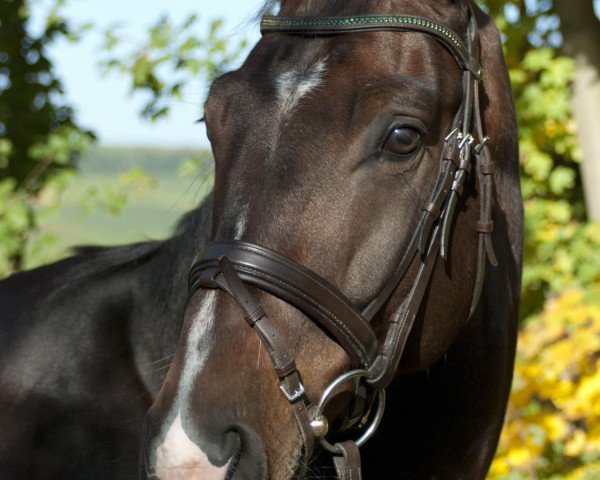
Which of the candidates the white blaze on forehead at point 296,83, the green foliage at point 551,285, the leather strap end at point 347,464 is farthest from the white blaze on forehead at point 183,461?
the green foliage at point 551,285

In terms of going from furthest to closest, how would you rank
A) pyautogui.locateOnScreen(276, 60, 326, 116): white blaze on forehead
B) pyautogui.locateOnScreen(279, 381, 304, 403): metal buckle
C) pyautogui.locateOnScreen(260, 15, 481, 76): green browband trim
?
pyautogui.locateOnScreen(260, 15, 481, 76): green browband trim < pyautogui.locateOnScreen(276, 60, 326, 116): white blaze on forehead < pyautogui.locateOnScreen(279, 381, 304, 403): metal buckle

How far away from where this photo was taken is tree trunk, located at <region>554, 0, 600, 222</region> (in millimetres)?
5434

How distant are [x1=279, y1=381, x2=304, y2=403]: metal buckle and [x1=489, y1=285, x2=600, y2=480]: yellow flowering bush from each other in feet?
10.5

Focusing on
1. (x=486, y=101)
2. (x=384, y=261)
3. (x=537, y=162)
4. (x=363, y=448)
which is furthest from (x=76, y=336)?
(x=537, y=162)

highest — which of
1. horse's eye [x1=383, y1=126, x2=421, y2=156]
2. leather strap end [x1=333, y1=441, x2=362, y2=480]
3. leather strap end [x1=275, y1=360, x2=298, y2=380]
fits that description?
horse's eye [x1=383, y1=126, x2=421, y2=156]

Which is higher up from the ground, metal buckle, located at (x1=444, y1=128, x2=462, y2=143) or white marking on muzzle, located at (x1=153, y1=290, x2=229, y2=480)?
metal buckle, located at (x1=444, y1=128, x2=462, y2=143)

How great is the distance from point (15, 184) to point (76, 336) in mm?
4420

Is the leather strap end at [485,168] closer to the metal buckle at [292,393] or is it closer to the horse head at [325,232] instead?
the horse head at [325,232]

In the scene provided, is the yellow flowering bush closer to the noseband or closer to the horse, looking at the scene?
the noseband

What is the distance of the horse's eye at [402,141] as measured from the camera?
2182 millimetres

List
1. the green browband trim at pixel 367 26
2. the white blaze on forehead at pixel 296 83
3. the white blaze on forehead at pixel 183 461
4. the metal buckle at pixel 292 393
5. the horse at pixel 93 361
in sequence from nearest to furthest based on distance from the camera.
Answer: the white blaze on forehead at pixel 183 461 < the metal buckle at pixel 292 393 < the white blaze on forehead at pixel 296 83 < the green browband trim at pixel 367 26 < the horse at pixel 93 361

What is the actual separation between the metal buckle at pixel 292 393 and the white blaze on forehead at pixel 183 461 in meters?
0.20

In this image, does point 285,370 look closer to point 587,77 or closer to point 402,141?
point 402,141

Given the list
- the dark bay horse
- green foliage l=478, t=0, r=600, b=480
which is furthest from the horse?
green foliage l=478, t=0, r=600, b=480
